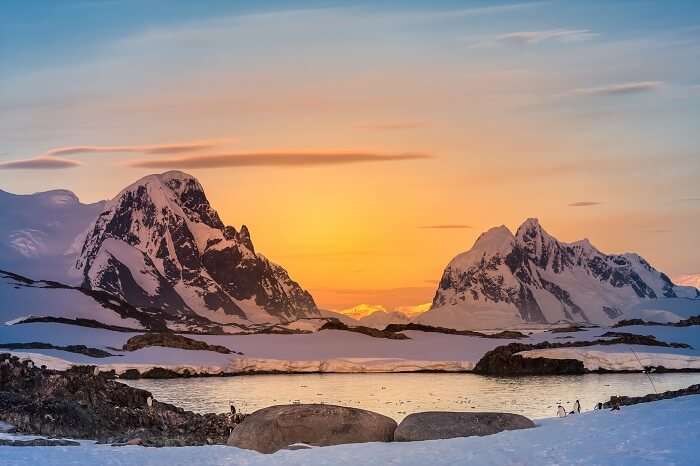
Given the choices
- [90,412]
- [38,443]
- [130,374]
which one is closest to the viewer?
[38,443]

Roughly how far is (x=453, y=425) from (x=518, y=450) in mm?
5025

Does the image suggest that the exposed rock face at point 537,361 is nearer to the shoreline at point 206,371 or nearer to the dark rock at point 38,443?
the shoreline at point 206,371

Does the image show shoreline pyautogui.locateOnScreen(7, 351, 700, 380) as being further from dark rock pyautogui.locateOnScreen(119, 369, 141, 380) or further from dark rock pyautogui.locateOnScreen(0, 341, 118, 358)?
dark rock pyautogui.locateOnScreen(0, 341, 118, 358)

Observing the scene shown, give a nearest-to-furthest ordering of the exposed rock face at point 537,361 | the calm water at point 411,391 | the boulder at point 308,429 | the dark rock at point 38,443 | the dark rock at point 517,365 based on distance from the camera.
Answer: the dark rock at point 38,443, the boulder at point 308,429, the calm water at point 411,391, the dark rock at point 517,365, the exposed rock face at point 537,361

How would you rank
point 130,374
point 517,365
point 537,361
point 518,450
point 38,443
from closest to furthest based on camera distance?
point 518,450, point 38,443, point 130,374, point 537,361, point 517,365

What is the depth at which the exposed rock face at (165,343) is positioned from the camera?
96.4 metres

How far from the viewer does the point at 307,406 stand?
2830 centimetres

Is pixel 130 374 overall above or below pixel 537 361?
below

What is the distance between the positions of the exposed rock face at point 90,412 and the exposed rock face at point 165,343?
52.1m

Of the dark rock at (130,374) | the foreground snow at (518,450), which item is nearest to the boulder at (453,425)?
the foreground snow at (518,450)

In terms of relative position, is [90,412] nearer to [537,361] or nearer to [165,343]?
[537,361]

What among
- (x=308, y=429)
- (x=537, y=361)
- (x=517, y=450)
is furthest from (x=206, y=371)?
(x=517, y=450)

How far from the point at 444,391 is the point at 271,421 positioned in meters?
40.6

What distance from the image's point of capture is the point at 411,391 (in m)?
67.0
